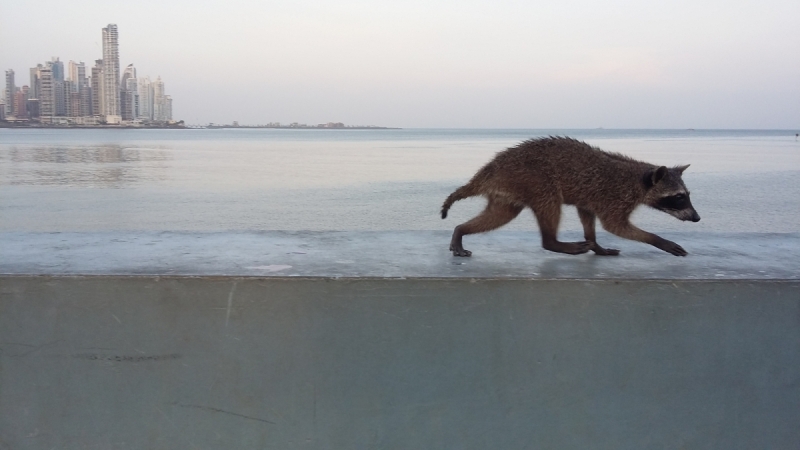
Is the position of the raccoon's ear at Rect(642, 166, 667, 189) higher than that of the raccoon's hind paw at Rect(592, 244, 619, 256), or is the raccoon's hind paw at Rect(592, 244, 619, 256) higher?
the raccoon's ear at Rect(642, 166, 667, 189)

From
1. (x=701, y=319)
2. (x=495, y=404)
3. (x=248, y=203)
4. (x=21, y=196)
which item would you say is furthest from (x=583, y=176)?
(x=21, y=196)

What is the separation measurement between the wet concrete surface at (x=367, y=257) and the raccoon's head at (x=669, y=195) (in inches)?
6.6

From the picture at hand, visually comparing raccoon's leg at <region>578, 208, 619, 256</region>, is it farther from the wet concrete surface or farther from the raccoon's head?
the raccoon's head

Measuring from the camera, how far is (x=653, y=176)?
14.3ft

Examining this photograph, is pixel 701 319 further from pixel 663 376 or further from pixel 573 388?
pixel 573 388

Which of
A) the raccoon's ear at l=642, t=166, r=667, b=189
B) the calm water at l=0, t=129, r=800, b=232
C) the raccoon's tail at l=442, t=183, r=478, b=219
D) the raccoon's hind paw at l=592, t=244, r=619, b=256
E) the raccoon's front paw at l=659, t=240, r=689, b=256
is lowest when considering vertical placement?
the calm water at l=0, t=129, r=800, b=232

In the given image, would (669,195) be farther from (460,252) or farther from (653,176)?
(460,252)

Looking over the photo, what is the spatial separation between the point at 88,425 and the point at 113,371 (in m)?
0.25

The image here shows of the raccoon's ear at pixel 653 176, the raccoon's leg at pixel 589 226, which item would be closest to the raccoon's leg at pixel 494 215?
the raccoon's leg at pixel 589 226

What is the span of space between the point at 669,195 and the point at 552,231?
90 centimetres

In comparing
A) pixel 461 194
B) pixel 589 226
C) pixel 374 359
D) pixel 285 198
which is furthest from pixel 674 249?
pixel 285 198

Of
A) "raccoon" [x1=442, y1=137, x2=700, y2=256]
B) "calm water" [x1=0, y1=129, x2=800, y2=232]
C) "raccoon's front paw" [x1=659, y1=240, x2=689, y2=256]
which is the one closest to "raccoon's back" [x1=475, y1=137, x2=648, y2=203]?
"raccoon" [x1=442, y1=137, x2=700, y2=256]

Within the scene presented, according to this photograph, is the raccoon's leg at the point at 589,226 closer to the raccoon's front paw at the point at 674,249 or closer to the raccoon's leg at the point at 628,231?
the raccoon's leg at the point at 628,231

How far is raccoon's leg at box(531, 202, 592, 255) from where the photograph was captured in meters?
4.05
